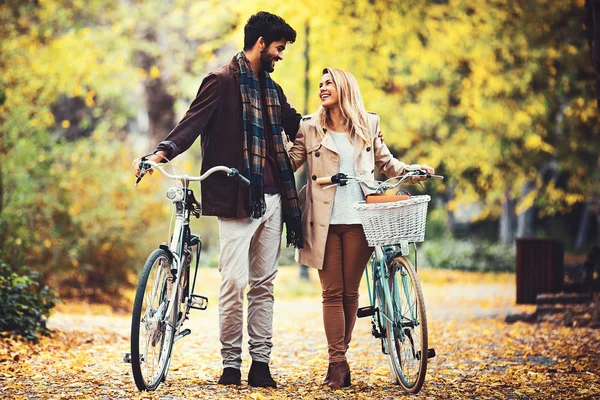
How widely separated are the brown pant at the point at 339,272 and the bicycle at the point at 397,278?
11 centimetres

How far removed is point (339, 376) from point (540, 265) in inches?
253

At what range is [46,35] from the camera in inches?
562

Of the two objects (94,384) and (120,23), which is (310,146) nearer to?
(94,384)

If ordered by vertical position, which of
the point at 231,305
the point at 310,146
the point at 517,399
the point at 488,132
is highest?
the point at 488,132

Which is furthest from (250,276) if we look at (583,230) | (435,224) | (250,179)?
(583,230)

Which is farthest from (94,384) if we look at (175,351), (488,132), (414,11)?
(488,132)

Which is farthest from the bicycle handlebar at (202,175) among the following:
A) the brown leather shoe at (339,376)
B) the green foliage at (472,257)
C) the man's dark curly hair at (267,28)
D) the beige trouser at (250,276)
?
the green foliage at (472,257)

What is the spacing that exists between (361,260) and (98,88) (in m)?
15.2

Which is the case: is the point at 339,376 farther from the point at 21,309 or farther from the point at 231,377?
the point at 21,309

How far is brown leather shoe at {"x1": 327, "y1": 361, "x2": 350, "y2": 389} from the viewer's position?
17.3ft

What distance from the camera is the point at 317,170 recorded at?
5332 mm

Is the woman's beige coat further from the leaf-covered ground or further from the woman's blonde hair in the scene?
the leaf-covered ground

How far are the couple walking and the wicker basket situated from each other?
1.36 feet

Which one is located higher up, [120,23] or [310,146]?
[120,23]
